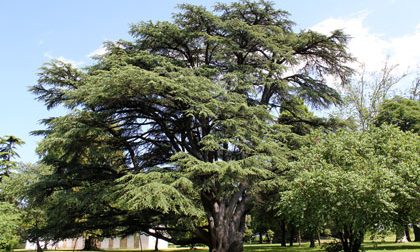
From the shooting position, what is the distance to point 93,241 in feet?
126

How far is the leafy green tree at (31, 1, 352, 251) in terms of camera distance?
1504cm

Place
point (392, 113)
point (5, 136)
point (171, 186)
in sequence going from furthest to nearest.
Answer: point (5, 136)
point (392, 113)
point (171, 186)

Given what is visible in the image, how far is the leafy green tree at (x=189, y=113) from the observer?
1504 cm

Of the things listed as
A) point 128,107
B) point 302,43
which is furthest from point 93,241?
point 302,43

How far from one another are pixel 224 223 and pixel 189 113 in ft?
18.3

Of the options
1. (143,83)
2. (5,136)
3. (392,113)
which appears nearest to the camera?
(143,83)

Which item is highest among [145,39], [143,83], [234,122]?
[145,39]

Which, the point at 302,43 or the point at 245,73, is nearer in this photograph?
the point at 245,73

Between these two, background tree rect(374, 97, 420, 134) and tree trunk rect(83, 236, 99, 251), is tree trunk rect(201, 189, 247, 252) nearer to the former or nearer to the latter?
background tree rect(374, 97, 420, 134)

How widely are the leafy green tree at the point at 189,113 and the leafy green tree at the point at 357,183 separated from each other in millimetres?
2581

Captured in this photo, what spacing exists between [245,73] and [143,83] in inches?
218

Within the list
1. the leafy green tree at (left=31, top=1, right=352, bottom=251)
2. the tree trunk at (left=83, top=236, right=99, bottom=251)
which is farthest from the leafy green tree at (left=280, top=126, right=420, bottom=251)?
the tree trunk at (left=83, top=236, right=99, bottom=251)

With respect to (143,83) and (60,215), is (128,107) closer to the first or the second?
(143,83)

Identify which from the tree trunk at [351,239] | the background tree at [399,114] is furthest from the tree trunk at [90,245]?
the tree trunk at [351,239]
